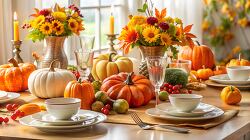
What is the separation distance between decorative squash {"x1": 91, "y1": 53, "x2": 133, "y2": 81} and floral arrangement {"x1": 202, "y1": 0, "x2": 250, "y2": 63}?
2.98m

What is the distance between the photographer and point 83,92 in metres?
2.24

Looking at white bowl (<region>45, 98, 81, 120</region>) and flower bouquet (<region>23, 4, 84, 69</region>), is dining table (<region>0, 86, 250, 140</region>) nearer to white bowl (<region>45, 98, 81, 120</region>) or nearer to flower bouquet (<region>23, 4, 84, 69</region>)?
white bowl (<region>45, 98, 81, 120</region>)

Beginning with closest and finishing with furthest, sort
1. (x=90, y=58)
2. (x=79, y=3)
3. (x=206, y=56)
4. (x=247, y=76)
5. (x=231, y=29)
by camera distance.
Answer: (x=90, y=58), (x=247, y=76), (x=206, y=56), (x=79, y=3), (x=231, y=29)

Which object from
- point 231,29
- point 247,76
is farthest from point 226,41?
point 247,76

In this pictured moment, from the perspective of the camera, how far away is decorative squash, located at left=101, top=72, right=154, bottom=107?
2.32 meters

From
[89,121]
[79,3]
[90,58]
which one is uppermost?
[79,3]

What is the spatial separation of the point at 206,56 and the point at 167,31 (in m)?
0.67

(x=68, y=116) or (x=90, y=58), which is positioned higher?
(x=90, y=58)

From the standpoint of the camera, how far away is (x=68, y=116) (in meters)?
1.96

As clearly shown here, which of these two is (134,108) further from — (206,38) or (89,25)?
(206,38)

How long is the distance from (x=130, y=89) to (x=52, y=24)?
583mm

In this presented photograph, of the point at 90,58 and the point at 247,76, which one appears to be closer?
the point at 90,58

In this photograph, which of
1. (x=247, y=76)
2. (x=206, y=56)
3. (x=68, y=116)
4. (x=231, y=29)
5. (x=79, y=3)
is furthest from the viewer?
(x=231, y=29)

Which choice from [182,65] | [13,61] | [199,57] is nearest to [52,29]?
[13,61]
